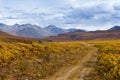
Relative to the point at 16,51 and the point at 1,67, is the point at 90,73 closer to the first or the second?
the point at 1,67

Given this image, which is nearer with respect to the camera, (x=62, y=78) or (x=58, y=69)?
(x=62, y=78)

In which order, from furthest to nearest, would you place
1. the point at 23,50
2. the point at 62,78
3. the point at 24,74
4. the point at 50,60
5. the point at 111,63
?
1. the point at 23,50
2. the point at 50,60
3. the point at 111,63
4. the point at 24,74
5. the point at 62,78

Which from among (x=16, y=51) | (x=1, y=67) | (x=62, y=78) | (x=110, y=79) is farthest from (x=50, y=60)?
(x=110, y=79)

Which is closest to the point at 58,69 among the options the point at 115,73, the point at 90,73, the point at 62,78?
the point at 90,73

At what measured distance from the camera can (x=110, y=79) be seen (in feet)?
91.5

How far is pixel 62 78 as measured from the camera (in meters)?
29.9

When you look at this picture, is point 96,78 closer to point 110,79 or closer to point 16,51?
point 110,79

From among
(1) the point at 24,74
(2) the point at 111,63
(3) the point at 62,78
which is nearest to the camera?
(3) the point at 62,78

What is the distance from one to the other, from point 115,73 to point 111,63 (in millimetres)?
6193

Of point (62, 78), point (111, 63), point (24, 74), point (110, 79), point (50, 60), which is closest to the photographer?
Answer: point (110, 79)

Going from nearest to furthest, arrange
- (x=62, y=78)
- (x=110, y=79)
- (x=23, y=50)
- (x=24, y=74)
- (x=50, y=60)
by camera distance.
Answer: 1. (x=110, y=79)
2. (x=62, y=78)
3. (x=24, y=74)
4. (x=50, y=60)
5. (x=23, y=50)

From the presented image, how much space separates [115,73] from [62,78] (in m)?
5.10

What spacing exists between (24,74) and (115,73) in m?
9.47

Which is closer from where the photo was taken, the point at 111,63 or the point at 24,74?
the point at 24,74
